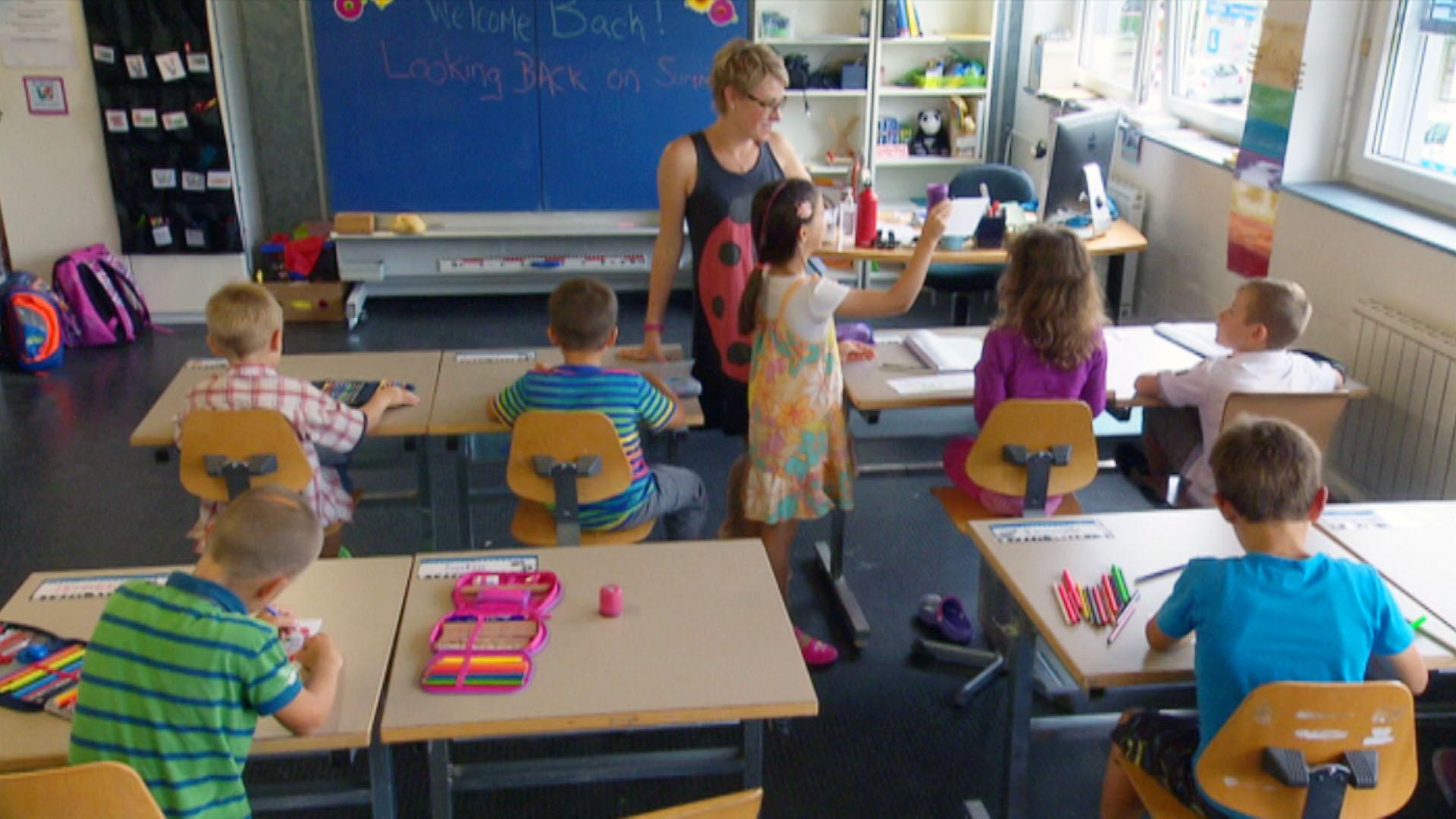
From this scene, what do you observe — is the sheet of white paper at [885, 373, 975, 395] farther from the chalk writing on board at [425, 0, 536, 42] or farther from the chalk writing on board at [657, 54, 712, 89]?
the chalk writing on board at [425, 0, 536, 42]

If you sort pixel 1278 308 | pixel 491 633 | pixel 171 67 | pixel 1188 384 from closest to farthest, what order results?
pixel 491 633 → pixel 1278 308 → pixel 1188 384 → pixel 171 67

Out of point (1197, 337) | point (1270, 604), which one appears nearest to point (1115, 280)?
point (1197, 337)

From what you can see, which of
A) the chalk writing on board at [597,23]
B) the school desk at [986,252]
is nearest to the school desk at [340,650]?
the school desk at [986,252]

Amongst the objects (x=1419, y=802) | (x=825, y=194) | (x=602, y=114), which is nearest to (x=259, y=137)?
(x=602, y=114)

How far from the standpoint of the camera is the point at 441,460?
4469mm

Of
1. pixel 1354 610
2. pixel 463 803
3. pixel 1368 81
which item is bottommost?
pixel 463 803

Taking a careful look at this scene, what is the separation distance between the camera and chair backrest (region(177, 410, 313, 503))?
261cm

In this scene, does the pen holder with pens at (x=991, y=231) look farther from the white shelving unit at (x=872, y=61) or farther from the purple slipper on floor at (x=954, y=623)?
the white shelving unit at (x=872, y=61)

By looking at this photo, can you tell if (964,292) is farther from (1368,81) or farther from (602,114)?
(602,114)

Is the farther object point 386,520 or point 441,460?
point 441,460

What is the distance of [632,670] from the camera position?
6.19ft

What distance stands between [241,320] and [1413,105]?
3.49m

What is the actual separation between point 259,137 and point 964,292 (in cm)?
381

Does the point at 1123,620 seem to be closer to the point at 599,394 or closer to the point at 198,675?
the point at 599,394
